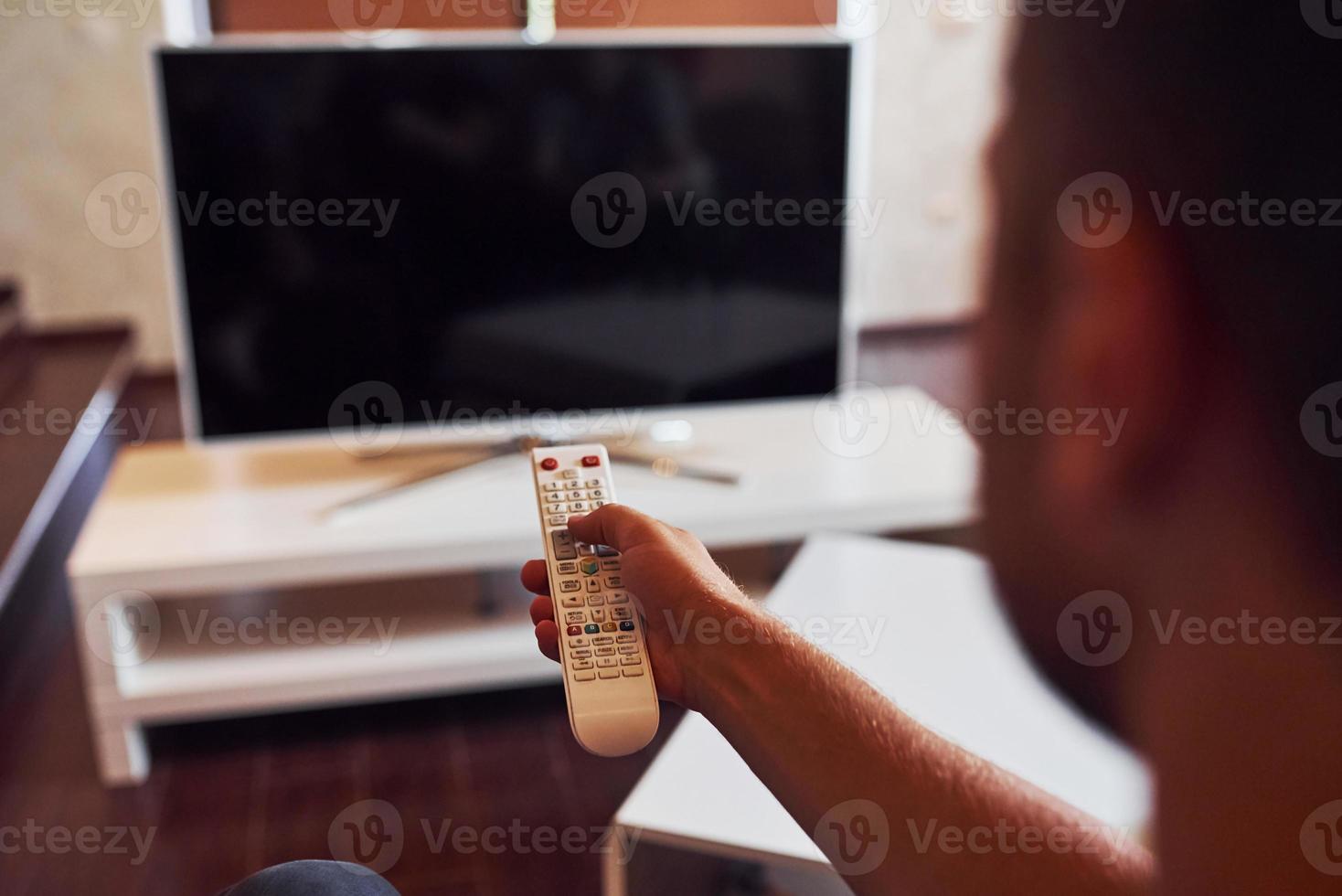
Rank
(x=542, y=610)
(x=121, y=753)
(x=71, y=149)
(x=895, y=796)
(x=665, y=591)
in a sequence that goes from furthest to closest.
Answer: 1. (x=71, y=149)
2. (x=121, y=753)
3. (x=542, y=610)
4. (x=665, y=591)
5. (x=895, y=796)

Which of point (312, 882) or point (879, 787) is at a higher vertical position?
point (879, 787)

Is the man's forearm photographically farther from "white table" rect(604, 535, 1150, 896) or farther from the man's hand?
"white table" rect(604, 535, 1150, 896)

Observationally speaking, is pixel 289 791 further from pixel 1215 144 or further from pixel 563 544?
pixel 1215 144

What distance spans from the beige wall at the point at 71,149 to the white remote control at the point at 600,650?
121 inches

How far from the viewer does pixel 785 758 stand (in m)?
0.75

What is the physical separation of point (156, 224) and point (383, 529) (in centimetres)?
226

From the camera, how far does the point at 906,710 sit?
37.2 inches

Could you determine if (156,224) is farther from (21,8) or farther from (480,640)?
(480,640)

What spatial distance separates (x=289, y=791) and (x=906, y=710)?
1.31 metres

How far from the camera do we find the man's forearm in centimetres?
70

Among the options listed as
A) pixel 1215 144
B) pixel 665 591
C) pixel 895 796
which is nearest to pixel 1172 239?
pixel 1215 144

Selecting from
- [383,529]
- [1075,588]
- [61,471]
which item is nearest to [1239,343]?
[1075,588]

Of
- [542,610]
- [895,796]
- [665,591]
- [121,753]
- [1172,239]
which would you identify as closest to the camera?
[1172,239]

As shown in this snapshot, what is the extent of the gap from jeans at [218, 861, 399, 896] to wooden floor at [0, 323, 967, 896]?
514 millimetres
